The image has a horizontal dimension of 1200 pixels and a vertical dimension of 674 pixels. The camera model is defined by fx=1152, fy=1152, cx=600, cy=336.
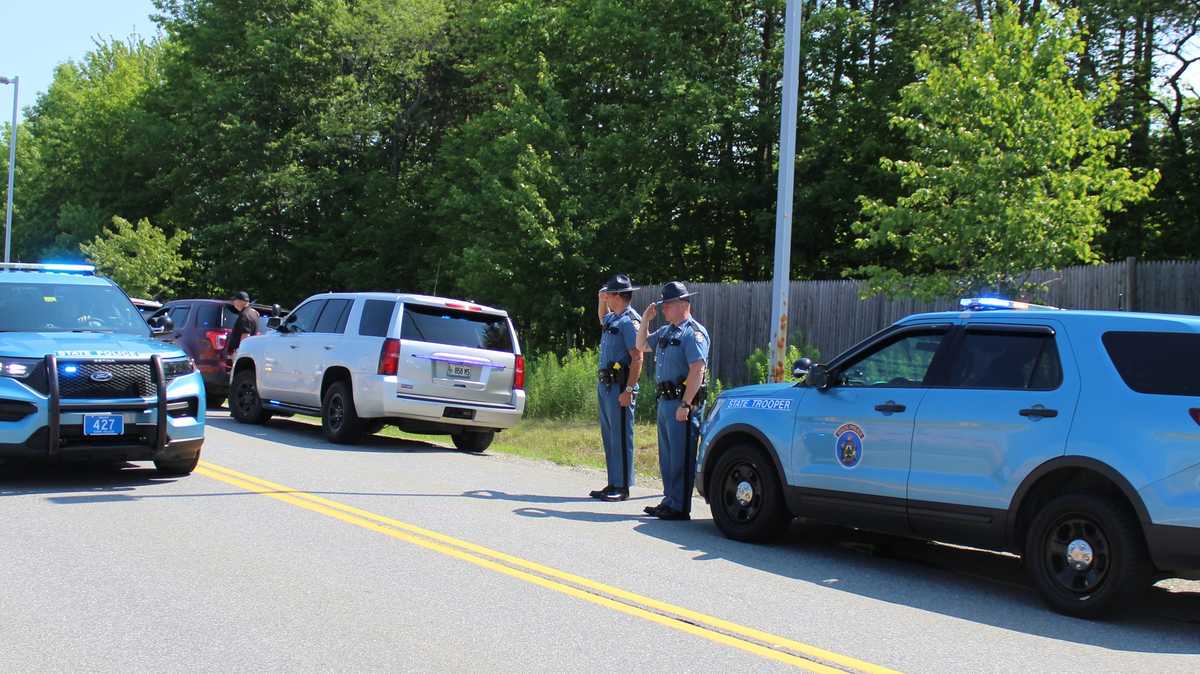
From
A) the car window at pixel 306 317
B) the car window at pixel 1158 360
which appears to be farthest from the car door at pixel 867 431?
the car window at pixel 306 317

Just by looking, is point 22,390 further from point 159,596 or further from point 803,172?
point 803,172

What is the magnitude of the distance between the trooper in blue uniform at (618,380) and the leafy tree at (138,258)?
97.8ft

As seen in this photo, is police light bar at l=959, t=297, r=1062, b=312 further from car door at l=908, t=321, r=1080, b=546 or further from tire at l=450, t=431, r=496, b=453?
tire at l=450, t=431, r=496, b=453

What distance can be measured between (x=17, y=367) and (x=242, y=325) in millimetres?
9394

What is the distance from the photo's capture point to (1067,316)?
7.25m

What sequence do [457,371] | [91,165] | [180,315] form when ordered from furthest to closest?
[91,165]
[180,315]
[457,371]

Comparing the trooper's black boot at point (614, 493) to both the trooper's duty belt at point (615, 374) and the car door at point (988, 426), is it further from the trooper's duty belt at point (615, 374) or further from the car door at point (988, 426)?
the car door at point (988, 426)

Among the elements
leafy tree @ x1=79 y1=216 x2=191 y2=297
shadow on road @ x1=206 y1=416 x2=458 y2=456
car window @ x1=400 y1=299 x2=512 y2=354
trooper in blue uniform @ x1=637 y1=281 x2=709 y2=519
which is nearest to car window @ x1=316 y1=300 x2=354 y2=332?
car window @ x1=400 y1=299 x2=512 y2=354

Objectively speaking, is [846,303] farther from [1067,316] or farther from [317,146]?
[317,146]

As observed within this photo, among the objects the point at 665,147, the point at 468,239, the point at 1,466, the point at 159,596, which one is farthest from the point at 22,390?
the point at 468,239

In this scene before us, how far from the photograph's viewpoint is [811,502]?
27.8 feet

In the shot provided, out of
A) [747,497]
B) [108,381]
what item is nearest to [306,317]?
[108,381]

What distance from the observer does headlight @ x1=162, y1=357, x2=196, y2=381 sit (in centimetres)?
1041

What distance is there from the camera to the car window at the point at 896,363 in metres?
7.98
